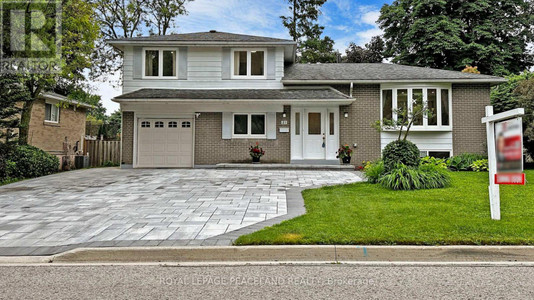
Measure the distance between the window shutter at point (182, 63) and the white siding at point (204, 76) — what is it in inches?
5.4

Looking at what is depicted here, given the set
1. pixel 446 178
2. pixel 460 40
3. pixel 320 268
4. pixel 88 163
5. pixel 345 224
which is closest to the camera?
pixel 320 268

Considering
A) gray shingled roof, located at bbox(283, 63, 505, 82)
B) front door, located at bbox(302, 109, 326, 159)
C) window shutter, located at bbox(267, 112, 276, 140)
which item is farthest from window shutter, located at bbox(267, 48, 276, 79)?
front door, located at bbox(302, 109, 326, 159)

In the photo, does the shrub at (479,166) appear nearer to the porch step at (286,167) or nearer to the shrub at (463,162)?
the shrub at (463,162)

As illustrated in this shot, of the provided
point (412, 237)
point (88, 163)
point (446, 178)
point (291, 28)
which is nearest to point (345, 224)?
point (412, 237)

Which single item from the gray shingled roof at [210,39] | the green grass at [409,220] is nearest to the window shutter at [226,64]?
the gray shingled roof at [210,39]

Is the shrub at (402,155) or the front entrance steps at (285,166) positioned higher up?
the shrub at (402,155)

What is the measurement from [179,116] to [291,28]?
16.5 meters

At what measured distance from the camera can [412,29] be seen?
24891 mm

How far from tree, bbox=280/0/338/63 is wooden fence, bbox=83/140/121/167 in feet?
54.8

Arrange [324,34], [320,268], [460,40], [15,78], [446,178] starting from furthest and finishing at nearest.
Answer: [324,34], [460,40], [15,78], [446,178], [320,268]

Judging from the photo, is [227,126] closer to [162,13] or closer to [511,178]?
[511,178]

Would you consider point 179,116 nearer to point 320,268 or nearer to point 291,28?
point 320,268

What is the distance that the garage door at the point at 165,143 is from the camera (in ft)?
43.9

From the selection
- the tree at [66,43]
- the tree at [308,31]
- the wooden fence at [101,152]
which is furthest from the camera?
the tree at [308,31]
